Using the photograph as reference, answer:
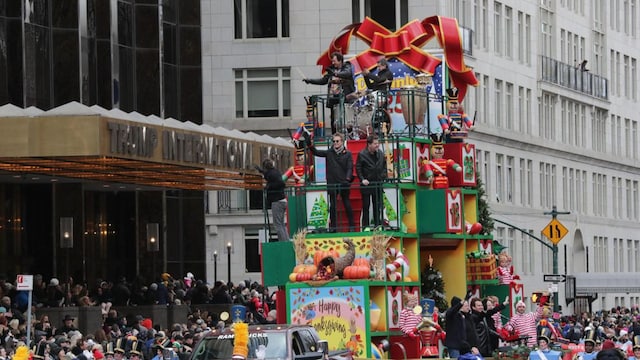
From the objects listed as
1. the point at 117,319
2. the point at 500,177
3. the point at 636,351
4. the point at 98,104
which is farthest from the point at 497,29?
the point at 636,351

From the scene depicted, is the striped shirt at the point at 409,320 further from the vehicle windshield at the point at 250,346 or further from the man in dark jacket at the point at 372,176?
the vehicle windshield at the point at 250,346

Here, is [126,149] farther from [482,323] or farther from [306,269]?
[482,323]

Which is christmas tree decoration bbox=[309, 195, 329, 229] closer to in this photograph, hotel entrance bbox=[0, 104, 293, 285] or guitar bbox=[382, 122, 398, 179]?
guitar bbox=[382, 122, 398, 179]

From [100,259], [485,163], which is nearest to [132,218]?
[100,259]

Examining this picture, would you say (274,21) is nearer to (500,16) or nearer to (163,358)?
(500,16)

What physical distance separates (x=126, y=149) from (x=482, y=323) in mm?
12970

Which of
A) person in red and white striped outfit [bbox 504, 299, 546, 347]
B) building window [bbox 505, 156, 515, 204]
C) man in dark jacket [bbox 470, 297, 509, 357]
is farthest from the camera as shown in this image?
building window [bbox 505, 156, 515, 204]

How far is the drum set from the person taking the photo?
3703cm

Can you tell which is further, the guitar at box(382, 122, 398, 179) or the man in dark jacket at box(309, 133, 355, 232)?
the guitar at box(382, 122, 398, 179)

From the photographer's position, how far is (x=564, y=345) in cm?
3478

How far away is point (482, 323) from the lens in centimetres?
3494

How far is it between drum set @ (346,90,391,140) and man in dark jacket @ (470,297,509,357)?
4.07m

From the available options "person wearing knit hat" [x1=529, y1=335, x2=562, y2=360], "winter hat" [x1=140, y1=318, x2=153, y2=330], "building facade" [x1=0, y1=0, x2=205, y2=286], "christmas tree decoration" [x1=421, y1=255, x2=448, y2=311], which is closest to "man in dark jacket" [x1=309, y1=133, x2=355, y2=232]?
"christmas tree decoration" [x1=421, y1=255, x2=448, y2=311]

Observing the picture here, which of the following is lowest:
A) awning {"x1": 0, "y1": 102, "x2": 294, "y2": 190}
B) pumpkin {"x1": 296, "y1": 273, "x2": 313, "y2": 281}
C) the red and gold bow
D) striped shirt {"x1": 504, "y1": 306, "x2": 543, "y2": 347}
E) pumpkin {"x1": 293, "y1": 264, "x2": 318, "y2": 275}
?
striped shirt {"x1": 504, "y1": 306, "x2": 543, "y2": 347}
